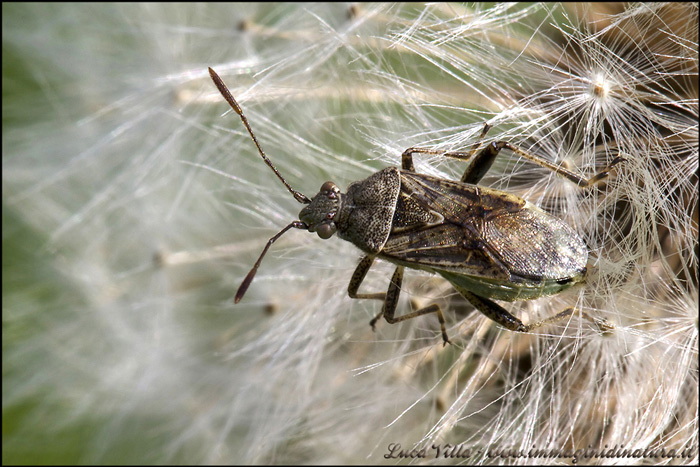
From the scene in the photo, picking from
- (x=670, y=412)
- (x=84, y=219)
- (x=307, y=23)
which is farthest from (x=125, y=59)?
(x=670, y=412)

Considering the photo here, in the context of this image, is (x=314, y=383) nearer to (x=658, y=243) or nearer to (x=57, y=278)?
(x=658, y=243)

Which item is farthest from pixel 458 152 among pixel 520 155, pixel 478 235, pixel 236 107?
pixel 236 107

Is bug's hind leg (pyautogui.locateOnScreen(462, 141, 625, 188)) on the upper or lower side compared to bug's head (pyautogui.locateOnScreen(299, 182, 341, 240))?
upper

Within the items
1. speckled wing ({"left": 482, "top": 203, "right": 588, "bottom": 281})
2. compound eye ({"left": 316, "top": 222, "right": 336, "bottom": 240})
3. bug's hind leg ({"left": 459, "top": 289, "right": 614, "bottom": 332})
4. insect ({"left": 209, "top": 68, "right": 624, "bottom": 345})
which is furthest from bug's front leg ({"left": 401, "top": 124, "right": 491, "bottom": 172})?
bug's hind leg ({"left": 459, "top": 289, "right": 614, "bottom": 332})

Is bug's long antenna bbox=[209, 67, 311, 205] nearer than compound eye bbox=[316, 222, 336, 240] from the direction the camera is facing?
Yes

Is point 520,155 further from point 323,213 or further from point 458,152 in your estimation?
point 323,213

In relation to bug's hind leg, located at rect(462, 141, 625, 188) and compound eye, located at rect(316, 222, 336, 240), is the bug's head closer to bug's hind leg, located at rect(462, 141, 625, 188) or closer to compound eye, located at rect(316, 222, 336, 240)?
compound eye, located at rect(316, 222, 336, 240)

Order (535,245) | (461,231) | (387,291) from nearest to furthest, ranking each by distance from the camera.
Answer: (535,245)
(461,231)
(387,291)

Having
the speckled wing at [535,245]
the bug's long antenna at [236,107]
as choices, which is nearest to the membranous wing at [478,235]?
the speckled wing at [535,245]
